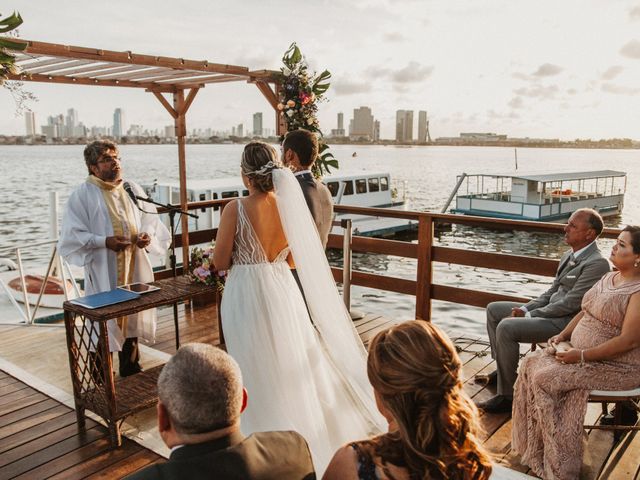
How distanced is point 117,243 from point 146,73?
219 cm

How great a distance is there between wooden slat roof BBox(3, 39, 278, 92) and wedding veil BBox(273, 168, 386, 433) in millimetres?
2080

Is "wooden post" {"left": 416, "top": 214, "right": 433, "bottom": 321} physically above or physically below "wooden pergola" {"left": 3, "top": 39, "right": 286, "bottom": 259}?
below

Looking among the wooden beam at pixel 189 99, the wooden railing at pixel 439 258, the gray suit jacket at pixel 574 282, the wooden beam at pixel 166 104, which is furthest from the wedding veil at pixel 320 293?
the wooden beam at pixel 166 104

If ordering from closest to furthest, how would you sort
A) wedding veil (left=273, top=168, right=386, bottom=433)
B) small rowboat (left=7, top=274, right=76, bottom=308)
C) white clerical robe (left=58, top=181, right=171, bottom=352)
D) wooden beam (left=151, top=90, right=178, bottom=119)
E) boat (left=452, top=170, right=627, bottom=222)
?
wedding veil (left=273, top=168, right=386, bottom=433) < white clerical robe (left=58, top=181, right=171, bottom=352) < wooden beam (left=151, top=90, right=178, bottom=119) < small rowboat (left=7, top=274, right=76, bottom=308) < boat (left=452, top=170, right=627, bottom=222)

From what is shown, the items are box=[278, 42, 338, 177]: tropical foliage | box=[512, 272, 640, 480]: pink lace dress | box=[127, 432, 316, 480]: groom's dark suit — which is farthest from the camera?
box=[278, 42, 338, 177]: tropical foliage

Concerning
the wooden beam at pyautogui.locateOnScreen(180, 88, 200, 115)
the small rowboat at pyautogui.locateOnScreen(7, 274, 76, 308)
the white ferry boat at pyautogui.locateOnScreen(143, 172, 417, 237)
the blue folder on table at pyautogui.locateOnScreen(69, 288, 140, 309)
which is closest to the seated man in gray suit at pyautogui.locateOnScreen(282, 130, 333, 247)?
the blue folder on table at pyautogui.locateOnScreen(69, 288, 140, 309)

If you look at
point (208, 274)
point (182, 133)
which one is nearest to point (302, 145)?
point (208, 274)

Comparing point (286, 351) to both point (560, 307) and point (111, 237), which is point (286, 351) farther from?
point (560, 307)

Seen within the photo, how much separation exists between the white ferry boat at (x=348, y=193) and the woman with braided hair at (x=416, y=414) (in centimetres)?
1414

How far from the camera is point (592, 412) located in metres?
3.63

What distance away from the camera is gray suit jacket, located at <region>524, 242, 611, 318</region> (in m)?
3.47

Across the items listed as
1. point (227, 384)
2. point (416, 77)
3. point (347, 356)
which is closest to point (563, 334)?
point (347, 356)

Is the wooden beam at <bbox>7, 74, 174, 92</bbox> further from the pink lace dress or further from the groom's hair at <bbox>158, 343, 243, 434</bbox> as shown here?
the pink lace dress

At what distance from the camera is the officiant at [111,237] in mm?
3912
